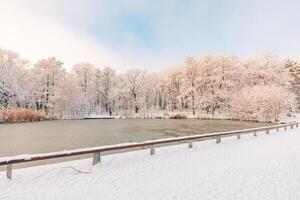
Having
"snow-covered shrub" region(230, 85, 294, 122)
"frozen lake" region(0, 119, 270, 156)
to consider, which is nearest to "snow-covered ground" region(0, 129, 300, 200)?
"frozen lake" region(0, 119, 270, 156)

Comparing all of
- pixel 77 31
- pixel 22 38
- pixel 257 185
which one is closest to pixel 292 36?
pixel 77 31

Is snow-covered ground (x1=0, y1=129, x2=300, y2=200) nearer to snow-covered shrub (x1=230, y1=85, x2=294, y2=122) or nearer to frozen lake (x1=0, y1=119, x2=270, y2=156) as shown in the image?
frozen lake (x1=0, y1=119, x2=270, y2=156)

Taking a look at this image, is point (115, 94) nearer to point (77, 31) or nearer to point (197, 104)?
point (197, 104)

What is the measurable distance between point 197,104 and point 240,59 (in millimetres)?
12127

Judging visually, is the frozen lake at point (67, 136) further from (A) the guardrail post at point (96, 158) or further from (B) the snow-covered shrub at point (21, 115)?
(B) the snow-covered shrub at point (21, 115)

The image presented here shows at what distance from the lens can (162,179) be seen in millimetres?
5105

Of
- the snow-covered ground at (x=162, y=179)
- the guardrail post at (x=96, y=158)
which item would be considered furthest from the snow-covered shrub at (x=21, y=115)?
the guardrail post at (x=96, y=158)

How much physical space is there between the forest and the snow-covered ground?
25.8 metres

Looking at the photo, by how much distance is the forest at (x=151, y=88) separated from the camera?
33.5 meters

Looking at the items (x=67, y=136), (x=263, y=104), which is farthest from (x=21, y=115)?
(x=263, y=104)

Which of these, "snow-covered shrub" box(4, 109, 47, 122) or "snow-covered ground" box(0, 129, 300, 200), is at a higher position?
"snow-covered shrub" box(4, 109, 47, 122)

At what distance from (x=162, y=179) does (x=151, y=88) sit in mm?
50409

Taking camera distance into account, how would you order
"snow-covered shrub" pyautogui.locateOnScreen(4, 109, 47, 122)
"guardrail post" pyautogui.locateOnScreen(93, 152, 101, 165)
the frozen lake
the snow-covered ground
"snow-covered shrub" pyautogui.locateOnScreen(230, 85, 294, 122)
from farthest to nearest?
"snow-covered shrub" pyautogui.locateOnScreen(230, 85, 294, 122) → "snow-covered shrub" pyautogui.locateOnScreen(4, 109, 47, 122) → the frozen lake → "guardrail post" pyautogui.locateOnScreen(93, 152, 101, 165) → the snow-covered ground

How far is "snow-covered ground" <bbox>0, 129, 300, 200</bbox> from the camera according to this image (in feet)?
13.6
